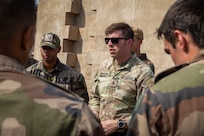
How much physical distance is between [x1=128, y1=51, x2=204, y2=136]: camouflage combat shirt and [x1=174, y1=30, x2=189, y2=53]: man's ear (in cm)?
9

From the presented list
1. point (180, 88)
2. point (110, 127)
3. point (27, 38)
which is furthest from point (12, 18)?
point (110, 127)

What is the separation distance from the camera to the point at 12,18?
65.3 inches

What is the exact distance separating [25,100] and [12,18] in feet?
1.00

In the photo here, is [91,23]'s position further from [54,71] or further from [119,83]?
[119,83]

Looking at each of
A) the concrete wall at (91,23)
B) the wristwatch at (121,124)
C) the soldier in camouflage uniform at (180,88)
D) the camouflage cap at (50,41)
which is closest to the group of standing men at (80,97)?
the soldier in camouflage uniform at (180,88)

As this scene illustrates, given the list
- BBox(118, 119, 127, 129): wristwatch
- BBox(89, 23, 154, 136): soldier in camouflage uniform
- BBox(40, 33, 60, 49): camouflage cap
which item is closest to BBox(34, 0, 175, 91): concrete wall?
BBox(40, 33, 60, 49): camouflage cap

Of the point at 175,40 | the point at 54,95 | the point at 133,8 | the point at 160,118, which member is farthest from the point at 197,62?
the point at 133,8

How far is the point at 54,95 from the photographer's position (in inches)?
64.2

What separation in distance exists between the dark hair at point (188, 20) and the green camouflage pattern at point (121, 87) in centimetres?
169

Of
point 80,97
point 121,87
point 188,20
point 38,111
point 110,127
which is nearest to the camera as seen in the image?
point 38,111

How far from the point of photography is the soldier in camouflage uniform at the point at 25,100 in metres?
1.60

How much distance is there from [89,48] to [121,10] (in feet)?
3.48

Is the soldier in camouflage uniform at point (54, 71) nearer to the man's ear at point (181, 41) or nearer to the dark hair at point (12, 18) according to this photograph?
the man's ear at point (181, 41)

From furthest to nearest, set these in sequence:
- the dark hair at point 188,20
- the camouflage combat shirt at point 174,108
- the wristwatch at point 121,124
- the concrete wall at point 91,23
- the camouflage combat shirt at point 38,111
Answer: the concrete wall at point 91,23 < the wristwatch at point 121,124 < the dark hair at point 188,20 < the camouflage combat shirt at point 174,108 < the camouflage combat shirt at point 38,111
